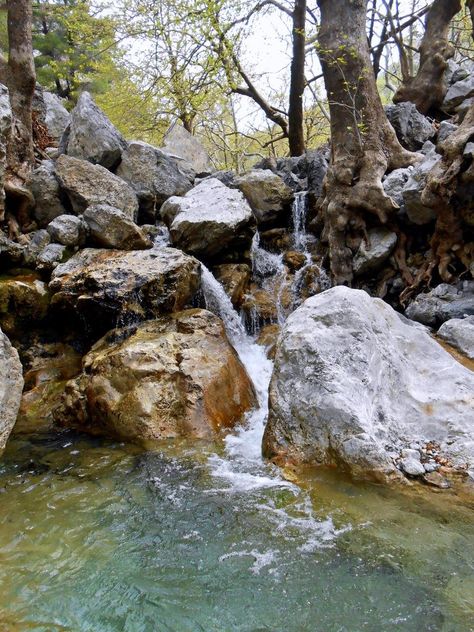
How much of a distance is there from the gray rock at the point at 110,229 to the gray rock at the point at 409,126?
23.4 feet

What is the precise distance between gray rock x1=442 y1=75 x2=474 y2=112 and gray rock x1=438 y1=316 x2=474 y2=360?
30.3 ft

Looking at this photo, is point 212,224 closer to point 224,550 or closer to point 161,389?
point 161,389

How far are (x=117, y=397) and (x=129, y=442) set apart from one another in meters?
0.67

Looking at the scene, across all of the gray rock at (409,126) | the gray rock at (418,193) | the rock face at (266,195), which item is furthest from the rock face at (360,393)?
the gray rock at (409,126)

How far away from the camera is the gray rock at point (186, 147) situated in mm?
17234

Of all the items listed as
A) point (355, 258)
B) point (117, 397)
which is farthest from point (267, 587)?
point (355, 258)

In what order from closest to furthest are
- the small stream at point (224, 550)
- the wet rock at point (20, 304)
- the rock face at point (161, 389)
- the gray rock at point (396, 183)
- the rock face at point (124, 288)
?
the small stream at point (224, 550)
the rock face at point (161, 389)
the rock face at point (124, 288)
the wet rock at point (20, 304)
the gray rock at point (396, 183)

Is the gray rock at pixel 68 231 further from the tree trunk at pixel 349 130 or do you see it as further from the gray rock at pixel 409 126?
the gray rock at pixel 409 126

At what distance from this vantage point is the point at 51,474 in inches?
189

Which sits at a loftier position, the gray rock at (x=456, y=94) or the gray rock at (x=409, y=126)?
the gray rock at (x=456, y=94)

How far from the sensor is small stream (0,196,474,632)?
2799 millimetres

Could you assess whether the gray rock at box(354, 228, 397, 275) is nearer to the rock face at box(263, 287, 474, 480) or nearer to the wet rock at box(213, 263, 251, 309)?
the wet rock at box(213, 263, 251, 309)

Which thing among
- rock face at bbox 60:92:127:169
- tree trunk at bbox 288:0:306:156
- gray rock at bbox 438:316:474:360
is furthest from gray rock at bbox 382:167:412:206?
rock face at bbox 60:92:127:169

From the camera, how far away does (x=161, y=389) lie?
233 inches
